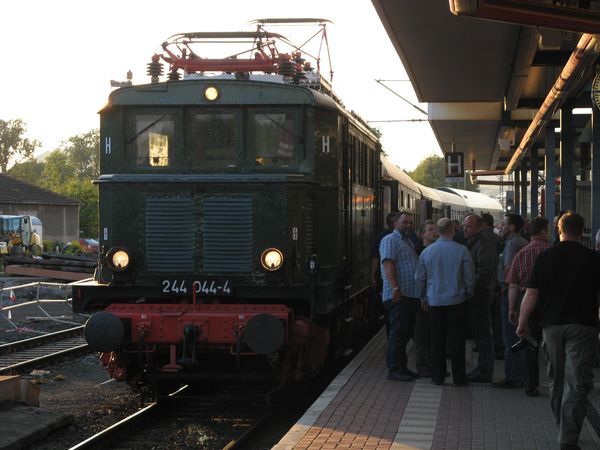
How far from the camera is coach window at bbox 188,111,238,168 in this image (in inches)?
447

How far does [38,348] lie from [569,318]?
38.0 feet

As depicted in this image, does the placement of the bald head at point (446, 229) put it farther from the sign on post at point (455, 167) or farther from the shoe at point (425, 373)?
the sign on post at point (455, 167)

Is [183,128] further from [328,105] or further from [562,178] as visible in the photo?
[562,178]

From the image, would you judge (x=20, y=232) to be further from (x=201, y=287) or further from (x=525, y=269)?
(x=525, y=269)

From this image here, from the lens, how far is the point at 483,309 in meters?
11.5

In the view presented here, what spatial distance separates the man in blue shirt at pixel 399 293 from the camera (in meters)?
11.5

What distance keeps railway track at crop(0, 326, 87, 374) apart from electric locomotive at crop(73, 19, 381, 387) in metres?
3.98

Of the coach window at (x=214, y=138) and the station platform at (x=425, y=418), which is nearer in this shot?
the station platform at (x=425, y=418)

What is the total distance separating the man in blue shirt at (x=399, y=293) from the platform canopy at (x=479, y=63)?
2763mm

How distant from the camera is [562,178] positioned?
57.9ft

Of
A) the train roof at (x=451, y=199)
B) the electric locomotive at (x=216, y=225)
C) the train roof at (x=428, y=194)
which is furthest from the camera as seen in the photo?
the train roof at (x=451, y=199)

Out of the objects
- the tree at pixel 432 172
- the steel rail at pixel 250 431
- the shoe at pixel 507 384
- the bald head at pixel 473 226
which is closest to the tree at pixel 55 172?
the tree at pixel 432 172

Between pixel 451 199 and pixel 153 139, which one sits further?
pixel 451 199

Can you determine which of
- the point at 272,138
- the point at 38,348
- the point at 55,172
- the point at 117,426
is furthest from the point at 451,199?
the point at 55,172
